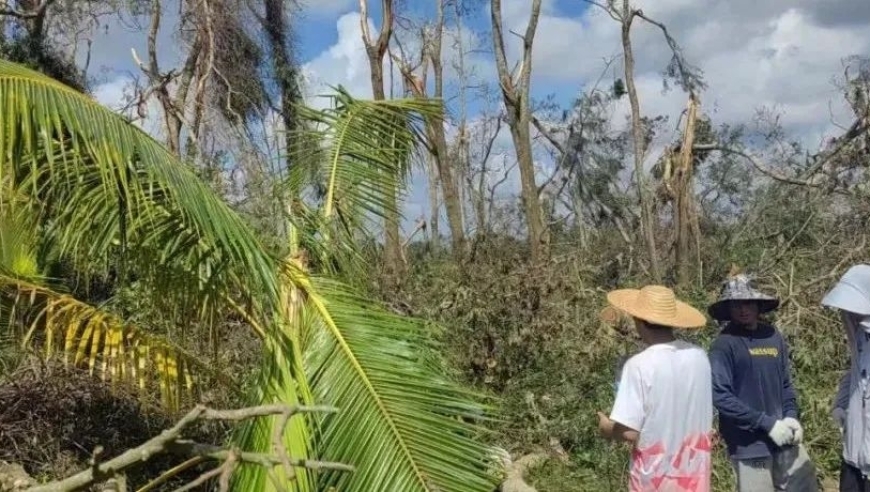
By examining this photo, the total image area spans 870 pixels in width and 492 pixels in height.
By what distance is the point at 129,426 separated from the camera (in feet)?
26.3

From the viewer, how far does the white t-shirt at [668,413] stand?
401 centimetres

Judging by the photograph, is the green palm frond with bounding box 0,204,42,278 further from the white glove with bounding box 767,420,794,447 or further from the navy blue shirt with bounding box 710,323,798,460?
the white glove with bounding box 767,420,794,447

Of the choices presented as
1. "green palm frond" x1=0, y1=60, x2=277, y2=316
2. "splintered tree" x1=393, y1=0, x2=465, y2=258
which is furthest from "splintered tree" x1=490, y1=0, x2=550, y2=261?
"green palm frond" x1=0, y1=60, x2=277, y2=316

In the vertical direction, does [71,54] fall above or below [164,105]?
above

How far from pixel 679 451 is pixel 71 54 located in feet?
60.5

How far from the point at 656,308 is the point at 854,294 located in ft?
3.42

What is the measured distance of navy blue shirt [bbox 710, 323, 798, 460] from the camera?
471 cm

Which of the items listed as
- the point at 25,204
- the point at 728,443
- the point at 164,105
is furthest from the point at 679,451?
the point at 164,105

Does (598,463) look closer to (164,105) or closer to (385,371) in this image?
(385,371)

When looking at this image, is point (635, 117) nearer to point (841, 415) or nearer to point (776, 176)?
point (776, 176)

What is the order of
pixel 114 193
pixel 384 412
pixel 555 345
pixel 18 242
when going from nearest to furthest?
pixel 114 193, pixel 384 412, pixel 18 242, pixel 555 345

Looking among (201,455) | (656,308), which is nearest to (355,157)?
(656,308)

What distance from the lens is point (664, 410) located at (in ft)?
13.2

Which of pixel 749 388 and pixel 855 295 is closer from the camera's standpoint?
pixel 855 295
